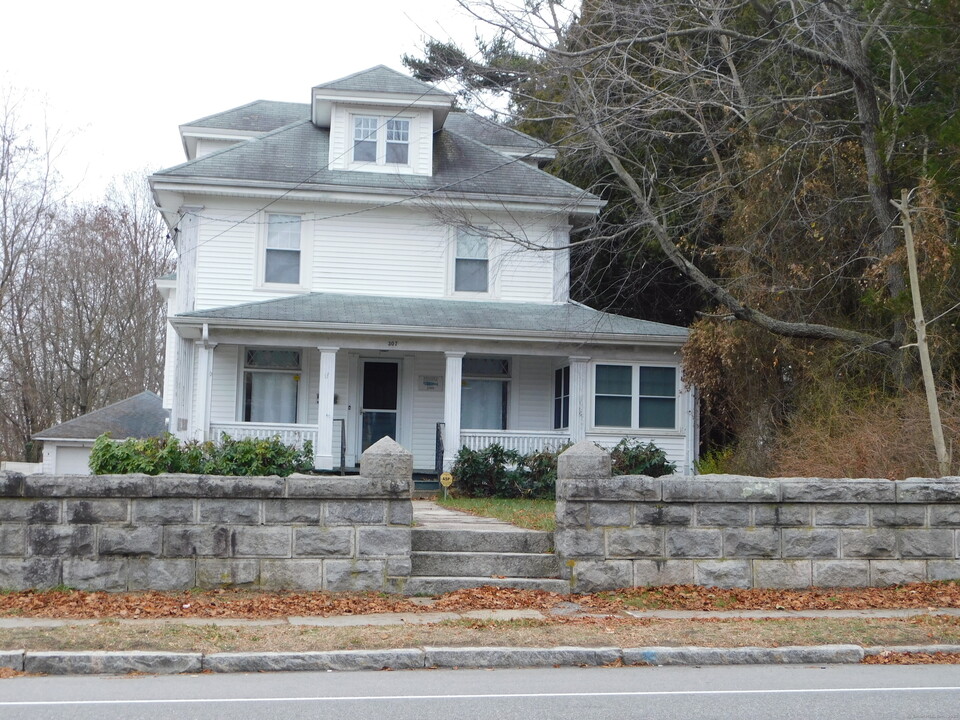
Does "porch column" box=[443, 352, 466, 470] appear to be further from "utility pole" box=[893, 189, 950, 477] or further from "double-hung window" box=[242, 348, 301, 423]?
"utility pole" box=[893, 189, 950, 477]

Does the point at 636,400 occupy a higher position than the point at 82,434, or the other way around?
the point at 636,400

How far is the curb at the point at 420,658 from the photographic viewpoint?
26.9ft

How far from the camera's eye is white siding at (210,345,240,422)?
72.3 feet

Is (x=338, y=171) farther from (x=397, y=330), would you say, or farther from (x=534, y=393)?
(x=534, y=393)

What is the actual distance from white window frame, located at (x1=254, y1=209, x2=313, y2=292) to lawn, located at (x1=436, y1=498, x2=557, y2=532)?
5.87 metres

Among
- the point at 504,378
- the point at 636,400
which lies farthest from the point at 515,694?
the point at 504,378

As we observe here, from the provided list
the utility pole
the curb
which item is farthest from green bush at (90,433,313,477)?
the utility pole

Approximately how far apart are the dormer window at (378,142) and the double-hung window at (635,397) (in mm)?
6521

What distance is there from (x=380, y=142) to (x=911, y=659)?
1747 cm

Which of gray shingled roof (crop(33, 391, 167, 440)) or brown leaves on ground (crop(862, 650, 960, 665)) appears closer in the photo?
brown leaves on ground (crop(862, 650, 960, 665))

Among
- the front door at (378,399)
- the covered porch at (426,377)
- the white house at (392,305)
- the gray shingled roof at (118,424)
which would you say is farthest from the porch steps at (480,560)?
the gray shingled roof at (118,424)

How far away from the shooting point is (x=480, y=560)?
443 inches

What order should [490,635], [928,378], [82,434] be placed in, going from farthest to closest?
[82,434] → [928,378] → [490,635]

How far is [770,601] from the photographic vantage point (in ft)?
36.0
